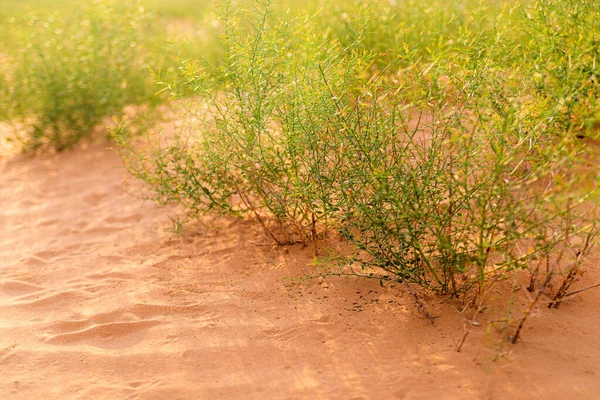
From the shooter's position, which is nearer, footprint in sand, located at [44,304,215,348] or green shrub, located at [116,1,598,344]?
green shrub, located at [116,1,598,344]

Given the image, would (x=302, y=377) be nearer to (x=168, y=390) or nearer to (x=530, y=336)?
(x=168, y=390)

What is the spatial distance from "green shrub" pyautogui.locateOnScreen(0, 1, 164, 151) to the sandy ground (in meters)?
→ 2.42

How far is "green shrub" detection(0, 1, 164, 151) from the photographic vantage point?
22.6 feet

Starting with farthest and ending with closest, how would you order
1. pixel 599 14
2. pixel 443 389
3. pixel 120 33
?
pixel 120 33 → pixel 599 14 → pixel 443 389

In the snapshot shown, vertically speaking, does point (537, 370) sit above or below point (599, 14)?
below

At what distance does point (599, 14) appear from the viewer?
3.47 metres

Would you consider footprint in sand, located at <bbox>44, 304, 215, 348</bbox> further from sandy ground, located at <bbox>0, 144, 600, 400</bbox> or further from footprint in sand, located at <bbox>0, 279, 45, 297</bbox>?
footprint in sand, located at <bbox>0, 279, 45, 297</bbox>

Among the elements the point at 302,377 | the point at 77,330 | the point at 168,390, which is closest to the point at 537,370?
the point at 302,377

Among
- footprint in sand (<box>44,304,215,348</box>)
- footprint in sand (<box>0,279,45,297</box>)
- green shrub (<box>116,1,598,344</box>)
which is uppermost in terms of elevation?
green shrub (<box>116,1,598,344</box>)

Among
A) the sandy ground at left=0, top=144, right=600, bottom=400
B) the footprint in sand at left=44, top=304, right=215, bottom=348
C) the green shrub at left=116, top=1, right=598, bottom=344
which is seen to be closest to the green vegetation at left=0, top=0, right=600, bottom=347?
the green shrub at left=116, top=1, right=598, bottom=344

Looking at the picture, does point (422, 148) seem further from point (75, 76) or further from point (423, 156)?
point (75, 76)

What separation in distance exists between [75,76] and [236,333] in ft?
14.7

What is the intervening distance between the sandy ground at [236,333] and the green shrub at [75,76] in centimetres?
242

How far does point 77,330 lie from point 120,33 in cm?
435
